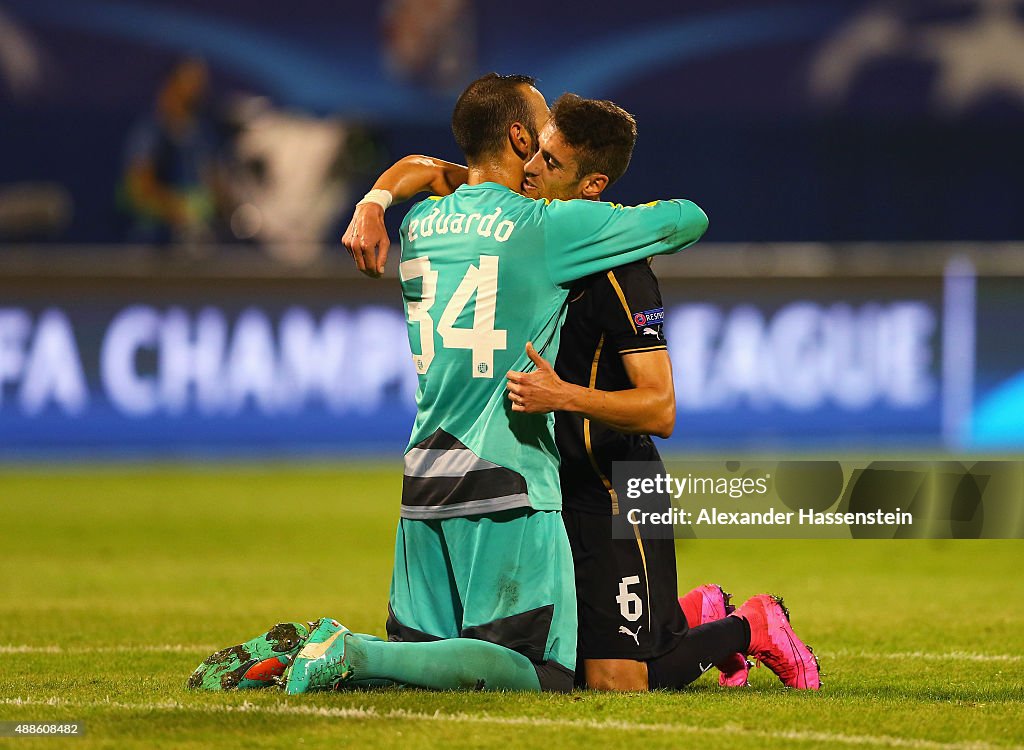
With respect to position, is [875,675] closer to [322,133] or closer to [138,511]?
[138,511]

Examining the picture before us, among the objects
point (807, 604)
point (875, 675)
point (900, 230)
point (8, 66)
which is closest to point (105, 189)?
point (8, 66)

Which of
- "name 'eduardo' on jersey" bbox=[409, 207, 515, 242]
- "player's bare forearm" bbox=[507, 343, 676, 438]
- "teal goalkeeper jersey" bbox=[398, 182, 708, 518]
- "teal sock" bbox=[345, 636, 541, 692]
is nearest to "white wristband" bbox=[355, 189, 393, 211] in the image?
"name 'eduardo' on jersey" bbox=[409, 207, 515, 242]

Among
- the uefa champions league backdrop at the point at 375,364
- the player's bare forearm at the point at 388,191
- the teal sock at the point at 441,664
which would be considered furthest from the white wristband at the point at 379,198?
the uefa champions league backdrop at the point at 375,364

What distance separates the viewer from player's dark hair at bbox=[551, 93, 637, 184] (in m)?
4.73

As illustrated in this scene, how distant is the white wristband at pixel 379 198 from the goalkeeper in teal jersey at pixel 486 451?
0.23 m

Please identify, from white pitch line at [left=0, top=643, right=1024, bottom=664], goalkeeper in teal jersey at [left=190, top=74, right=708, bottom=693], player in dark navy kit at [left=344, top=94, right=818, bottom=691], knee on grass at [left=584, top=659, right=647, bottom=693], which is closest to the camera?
goalkeeper in teal jersey at [left=190, top=74, right=708, bottom=693]

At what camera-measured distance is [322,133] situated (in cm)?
1520

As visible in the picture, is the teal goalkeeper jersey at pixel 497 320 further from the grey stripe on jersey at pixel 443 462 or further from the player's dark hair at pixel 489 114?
the player's dark hair at pixel 489 114

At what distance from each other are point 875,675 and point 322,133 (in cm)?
1067

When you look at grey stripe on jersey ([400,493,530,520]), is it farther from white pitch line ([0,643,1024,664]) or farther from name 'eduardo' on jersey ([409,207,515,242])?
white pitch line ([0,643,1024,664])

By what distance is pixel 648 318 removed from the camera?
4.62 meters
